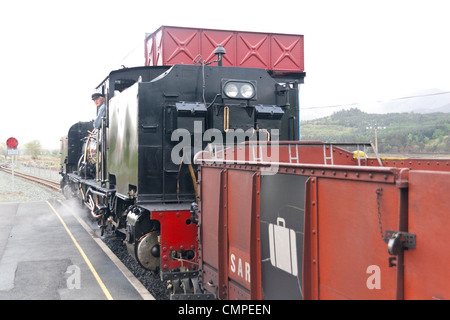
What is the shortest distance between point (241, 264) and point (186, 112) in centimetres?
337

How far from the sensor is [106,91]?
9.45 metres

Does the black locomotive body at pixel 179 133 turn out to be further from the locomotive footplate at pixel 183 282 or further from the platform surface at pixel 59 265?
the platform surface at pixel 59 265

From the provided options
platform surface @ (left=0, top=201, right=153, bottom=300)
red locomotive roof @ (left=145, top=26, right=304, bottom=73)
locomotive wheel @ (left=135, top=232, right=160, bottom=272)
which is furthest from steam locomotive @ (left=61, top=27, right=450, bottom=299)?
red locomotive roof @ (left=145, top=26, right=304, bottom=73)

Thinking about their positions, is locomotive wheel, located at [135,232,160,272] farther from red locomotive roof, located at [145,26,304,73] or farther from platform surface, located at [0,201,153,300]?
red locomotive roof, located at [145,26,304,73]

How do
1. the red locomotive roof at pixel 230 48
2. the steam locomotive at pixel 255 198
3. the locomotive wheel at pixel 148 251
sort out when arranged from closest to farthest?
the steam locomotive at pixel 255 198, the locomotive wheel at pixel 148 251, the red locomotive roof at pixel 230 48

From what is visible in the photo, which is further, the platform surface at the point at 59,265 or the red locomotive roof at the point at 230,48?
the red locomotive roof at the point at 230,48

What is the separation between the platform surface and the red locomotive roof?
586 centimetres

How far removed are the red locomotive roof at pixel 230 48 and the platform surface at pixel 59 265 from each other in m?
5.86

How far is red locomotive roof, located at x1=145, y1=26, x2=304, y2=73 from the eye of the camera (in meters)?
12.8

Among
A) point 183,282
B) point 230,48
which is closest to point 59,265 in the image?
point 183,282

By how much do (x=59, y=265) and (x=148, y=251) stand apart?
3.09 m

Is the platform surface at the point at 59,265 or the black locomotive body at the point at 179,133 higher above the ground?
the black locomotive body at the point at 179,133

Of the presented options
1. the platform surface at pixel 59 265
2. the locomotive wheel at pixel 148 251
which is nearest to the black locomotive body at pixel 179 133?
the locomotive wheel at pixel 148 251

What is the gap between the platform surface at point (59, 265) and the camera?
7207mm
